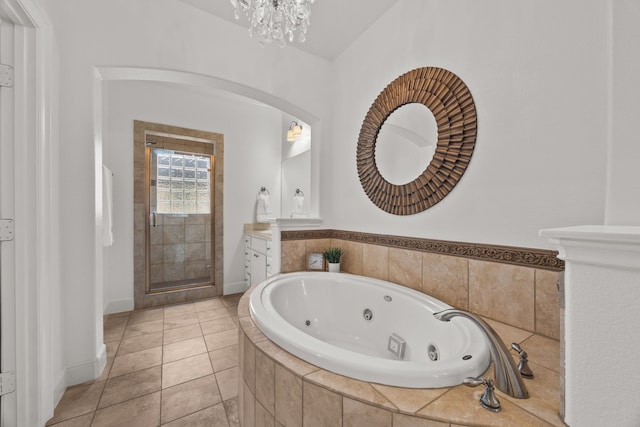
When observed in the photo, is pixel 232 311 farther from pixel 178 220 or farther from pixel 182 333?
pixel 178 220

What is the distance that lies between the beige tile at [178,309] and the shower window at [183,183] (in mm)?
1185

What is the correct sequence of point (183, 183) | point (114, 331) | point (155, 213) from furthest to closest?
point (183, 183), point (155, 213), point (114, 331)

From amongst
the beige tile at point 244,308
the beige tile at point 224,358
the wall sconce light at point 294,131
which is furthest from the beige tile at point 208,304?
the wall sconce light at point 294,131

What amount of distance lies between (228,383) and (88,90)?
2.07 m

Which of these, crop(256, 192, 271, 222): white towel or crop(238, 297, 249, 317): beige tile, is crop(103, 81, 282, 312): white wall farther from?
crop(238, 297, 249, 317): beige tile

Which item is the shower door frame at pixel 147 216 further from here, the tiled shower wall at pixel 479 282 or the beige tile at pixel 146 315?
the tiled shower wall at pixel 479 282

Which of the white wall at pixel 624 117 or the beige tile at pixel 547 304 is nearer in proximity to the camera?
the white wall at pixel 624 117

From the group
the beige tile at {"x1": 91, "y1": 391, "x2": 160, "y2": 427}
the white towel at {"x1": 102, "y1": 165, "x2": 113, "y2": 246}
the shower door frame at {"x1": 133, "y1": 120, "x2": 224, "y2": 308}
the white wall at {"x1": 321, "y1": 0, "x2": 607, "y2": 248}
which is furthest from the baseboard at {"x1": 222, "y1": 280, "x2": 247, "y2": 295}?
the white wall at {"x1": 321, "y1": 0, "x2": 607, "y2": 248}

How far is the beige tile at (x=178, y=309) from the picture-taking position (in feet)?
9.10

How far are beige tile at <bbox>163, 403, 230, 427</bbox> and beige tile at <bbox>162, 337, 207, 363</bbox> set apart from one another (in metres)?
0.67

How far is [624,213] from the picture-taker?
685 millimetres

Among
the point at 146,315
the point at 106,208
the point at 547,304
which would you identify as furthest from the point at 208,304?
the point at 547,304

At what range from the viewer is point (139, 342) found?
216 cm

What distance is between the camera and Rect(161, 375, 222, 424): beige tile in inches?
55.9
